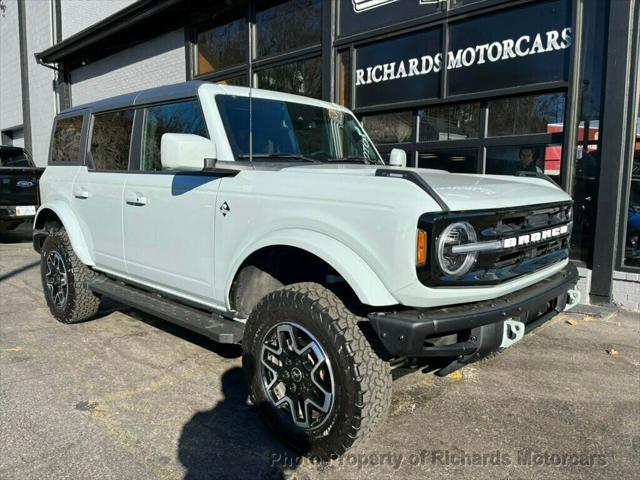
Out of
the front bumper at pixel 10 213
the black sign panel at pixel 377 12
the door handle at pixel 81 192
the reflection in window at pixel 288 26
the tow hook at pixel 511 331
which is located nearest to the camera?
the tow hook at pixel 511 331

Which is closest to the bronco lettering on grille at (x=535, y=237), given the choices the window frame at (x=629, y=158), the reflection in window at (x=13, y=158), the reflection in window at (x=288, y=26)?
the window frame at (x=629, y=158)

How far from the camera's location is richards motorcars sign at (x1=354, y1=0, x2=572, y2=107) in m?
5.93

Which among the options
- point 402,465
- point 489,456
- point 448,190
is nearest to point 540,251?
point 448,190

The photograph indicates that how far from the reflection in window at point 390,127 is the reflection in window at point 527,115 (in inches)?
48.9

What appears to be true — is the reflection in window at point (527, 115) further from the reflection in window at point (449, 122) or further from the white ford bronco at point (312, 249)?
the white ford bronco at point (312, 249)

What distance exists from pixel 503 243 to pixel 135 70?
1220 centimetres

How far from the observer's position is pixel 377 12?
747 centimetres

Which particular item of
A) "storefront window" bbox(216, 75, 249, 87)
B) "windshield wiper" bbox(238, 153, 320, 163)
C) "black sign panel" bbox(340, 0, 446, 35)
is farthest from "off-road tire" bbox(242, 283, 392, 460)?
"storefront window" bbox(216, 75, 249, 87)

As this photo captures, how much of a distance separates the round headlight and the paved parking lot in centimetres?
103

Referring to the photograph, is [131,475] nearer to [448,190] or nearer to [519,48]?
[448,190]

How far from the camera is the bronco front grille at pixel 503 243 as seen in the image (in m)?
2.28

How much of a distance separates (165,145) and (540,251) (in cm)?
218

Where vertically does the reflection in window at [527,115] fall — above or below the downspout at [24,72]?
below

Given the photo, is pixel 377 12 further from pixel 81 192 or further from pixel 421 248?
pixel 421 248
